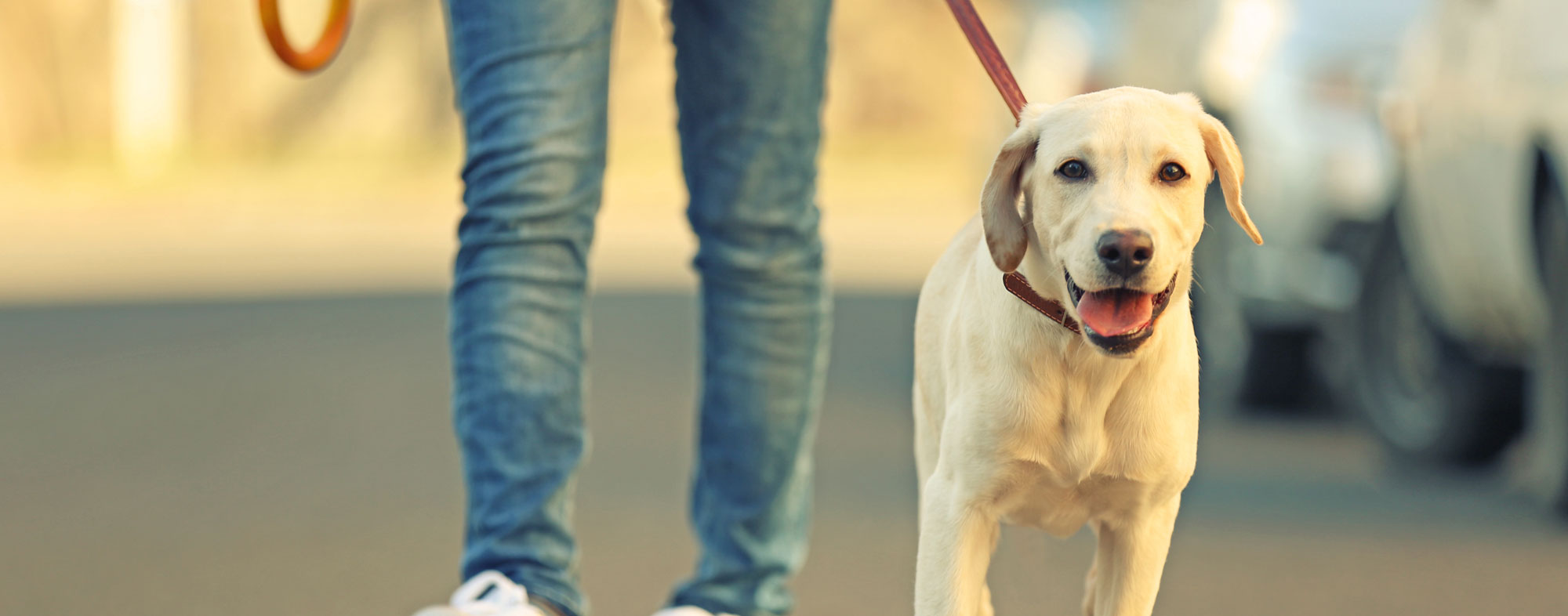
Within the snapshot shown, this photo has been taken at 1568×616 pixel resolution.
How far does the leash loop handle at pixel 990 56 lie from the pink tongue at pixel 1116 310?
241mm

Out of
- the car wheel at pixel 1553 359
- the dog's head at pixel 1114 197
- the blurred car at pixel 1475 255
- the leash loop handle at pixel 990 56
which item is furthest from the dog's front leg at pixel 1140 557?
the car wheel at pixel 1553 359

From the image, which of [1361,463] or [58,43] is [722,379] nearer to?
[1361,463]

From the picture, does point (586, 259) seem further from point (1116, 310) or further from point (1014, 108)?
point (1116, 310)

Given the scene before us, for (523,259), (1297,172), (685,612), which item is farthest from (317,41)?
(1297,172)

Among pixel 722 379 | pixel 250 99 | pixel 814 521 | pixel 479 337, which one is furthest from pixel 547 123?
pixel 250 99

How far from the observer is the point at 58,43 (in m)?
21.6

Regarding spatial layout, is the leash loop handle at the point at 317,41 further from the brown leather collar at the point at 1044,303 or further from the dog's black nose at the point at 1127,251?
the dog's black nose at the point at 1127,251

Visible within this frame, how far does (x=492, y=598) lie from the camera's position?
2.57m

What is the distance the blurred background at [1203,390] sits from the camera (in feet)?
14.4

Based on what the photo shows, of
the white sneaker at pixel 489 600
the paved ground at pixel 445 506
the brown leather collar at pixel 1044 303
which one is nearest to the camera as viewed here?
the brown leather collar at pixel 1044 303

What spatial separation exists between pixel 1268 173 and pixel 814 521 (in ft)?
7.93

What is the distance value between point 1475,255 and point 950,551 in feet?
11.6

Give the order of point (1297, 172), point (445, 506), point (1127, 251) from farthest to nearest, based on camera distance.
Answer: point (1297, 172)
point (445, 506)
point (1127, 251)

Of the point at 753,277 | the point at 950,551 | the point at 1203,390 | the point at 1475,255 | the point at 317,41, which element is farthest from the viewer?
the point at 1203,390
